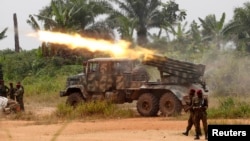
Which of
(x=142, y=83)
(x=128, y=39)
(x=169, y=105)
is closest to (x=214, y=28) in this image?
(x=128, y=39)

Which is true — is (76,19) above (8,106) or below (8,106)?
above

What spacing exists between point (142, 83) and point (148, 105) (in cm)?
83

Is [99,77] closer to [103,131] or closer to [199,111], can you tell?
[103,131]

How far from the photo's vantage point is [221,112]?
17734mm

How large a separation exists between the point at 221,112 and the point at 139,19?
27.7m

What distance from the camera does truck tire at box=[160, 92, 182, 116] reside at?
62.0 ft

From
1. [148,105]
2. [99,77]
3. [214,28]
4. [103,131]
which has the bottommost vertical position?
[103,131]

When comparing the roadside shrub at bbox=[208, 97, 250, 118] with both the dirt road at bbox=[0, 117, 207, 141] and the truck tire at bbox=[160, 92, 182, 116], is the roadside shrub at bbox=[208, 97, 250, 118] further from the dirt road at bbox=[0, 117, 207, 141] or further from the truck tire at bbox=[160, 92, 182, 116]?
the dirt road at bbox=[0, 117, 207, 141]

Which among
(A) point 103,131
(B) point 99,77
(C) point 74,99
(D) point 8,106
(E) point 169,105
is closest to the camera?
(A) point 103,131

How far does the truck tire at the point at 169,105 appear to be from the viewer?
744 inches

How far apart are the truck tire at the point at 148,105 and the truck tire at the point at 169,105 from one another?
241 millimetres

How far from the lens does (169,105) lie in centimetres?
1922

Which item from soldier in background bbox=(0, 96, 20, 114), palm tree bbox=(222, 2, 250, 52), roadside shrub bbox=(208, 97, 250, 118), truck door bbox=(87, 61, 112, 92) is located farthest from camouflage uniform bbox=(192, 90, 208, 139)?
palm tree bbox=(222, 2, 250, 52)

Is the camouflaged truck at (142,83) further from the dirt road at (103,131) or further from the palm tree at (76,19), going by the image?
the palm tree at (76,19)
